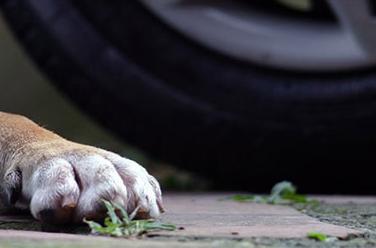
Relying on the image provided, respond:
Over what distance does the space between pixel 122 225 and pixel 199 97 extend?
123cm

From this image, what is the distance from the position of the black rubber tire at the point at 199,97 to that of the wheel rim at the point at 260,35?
0.04 metres

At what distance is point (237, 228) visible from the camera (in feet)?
4.56

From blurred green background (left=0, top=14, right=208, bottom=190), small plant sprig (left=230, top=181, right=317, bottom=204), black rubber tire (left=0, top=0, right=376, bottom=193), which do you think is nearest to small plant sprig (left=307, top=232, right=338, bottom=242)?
small plant sprig (left=230, top=181, right=317, bottom=204)

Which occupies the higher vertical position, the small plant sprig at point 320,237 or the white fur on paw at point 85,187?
the white fur on paw at point 85,187

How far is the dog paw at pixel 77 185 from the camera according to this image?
136 centimetres

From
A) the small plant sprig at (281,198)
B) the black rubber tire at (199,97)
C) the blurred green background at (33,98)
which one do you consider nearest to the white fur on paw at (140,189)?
the small plant sprig at (281,198)

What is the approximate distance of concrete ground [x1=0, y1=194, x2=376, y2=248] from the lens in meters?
1.18

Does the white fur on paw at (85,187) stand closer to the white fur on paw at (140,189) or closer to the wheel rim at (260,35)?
the white fur on paw at (140,189)

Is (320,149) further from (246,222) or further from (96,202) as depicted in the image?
(96,202)

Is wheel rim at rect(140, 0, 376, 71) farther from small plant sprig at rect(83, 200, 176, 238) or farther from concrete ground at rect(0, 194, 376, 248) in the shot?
small plant sprig at rect(83, 200, 176, 238)

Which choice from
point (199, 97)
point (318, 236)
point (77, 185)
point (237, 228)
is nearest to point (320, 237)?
point (318, 236)

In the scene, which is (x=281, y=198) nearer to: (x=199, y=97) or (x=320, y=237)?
(x=199, y=97)

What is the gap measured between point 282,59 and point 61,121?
2.06m

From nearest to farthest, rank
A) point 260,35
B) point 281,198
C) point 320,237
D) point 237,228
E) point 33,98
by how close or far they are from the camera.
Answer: point 320,237 → point 237,228 → point 281,198 → point 260,35 → point 33,98
